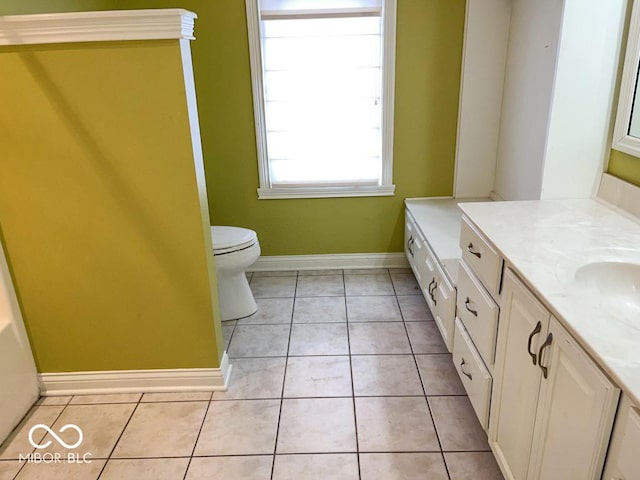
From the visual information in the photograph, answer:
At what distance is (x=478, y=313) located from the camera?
1846 millimetres

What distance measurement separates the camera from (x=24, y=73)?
6.05ft

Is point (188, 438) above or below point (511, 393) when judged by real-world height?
below

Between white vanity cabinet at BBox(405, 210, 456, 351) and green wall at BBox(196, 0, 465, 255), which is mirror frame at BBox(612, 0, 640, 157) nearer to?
white vanity cabinet at BBox(405, 210, 456, 351)

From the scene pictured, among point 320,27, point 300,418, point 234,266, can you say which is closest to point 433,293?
point 300,418

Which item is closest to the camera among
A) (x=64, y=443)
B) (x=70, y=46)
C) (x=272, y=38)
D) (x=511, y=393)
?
(x=511, y=393)

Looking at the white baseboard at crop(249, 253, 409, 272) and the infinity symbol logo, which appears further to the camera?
the white baseboard at crop(249, 253, 409, 272)

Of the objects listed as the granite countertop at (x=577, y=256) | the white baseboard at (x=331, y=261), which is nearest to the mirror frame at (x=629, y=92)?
the granite countertop at (x=577, y=256)

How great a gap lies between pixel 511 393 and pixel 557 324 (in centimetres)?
41

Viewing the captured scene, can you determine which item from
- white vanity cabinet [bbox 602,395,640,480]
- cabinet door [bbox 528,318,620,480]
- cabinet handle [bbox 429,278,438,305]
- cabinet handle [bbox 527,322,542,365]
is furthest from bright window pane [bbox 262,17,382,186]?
white vanity cabinet [bbox 602,395,640,480]

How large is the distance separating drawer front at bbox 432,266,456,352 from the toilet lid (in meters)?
1.04

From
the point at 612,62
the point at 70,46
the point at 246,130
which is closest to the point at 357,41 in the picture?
the point at 246,130

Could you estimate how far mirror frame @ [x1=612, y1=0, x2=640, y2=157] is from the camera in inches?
76.9

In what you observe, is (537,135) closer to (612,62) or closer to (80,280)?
(612,62)

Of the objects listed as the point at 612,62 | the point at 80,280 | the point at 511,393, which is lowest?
the point at 511,393
